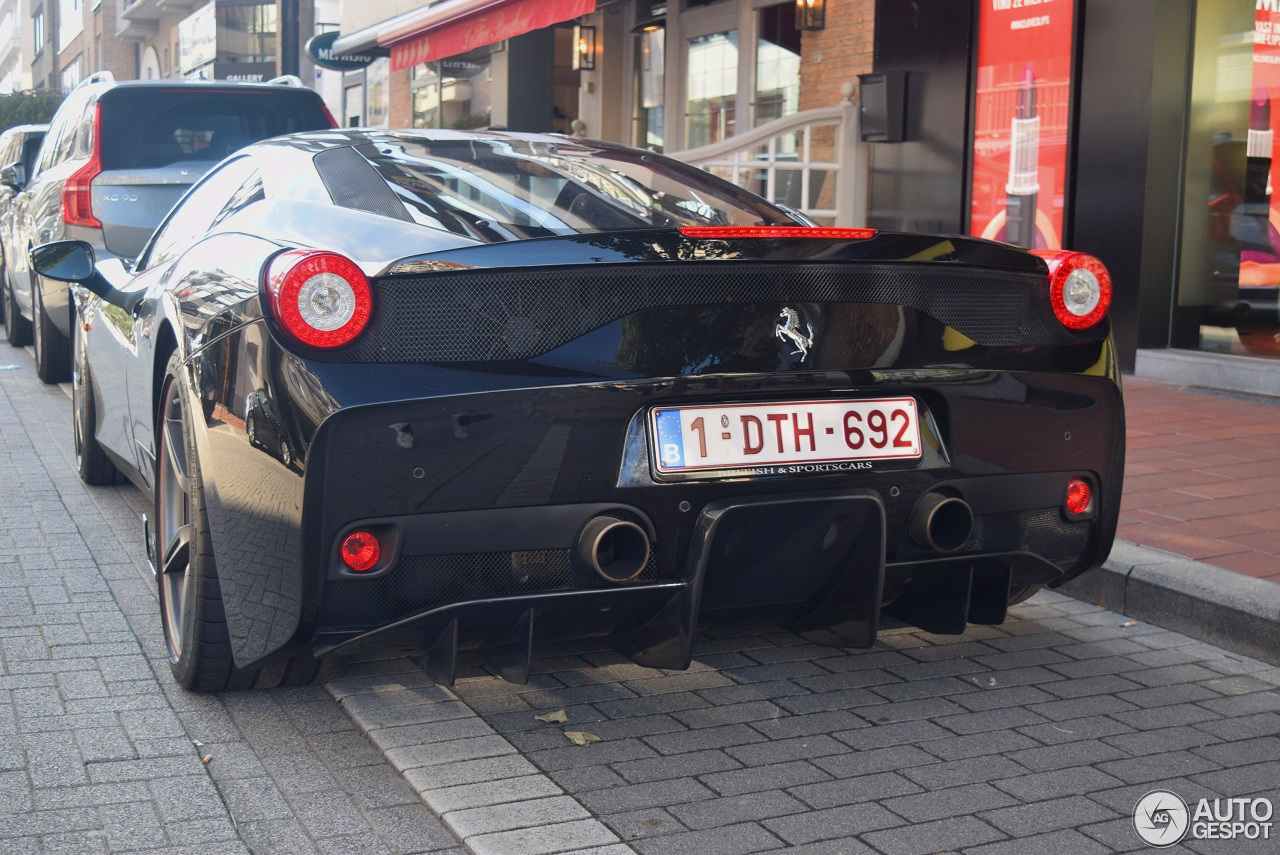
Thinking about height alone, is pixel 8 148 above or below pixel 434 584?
above

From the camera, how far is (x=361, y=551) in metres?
2.81

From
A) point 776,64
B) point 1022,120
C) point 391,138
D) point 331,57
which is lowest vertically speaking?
point 391,138

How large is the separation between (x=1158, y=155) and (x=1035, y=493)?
6347 millimetres

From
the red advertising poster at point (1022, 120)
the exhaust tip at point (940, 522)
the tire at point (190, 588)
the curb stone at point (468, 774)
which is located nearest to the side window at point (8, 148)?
the red advertising poster at point (1022, 120)

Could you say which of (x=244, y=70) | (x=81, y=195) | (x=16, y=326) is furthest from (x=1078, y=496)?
(x=244, y=70)

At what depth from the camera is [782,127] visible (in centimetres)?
1183

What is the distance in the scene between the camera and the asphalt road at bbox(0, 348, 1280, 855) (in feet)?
8.96

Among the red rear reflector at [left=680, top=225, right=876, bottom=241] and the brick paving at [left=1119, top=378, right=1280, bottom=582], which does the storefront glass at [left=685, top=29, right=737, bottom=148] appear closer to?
the brick paving at [left=1119, top=378, right=1280, bottom=582]

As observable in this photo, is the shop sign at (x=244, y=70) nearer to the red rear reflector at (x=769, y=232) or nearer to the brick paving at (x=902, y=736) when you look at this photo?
the brick paving at (x=902, y=736)

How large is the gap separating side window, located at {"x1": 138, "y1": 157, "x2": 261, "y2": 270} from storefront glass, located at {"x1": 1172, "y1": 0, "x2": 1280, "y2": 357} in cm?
653

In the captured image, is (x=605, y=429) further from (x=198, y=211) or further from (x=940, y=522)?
(x=198, y=211)

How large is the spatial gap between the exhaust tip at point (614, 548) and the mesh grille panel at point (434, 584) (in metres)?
0.03

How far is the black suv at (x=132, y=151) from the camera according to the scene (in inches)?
315

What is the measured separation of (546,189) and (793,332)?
2.95 feet
